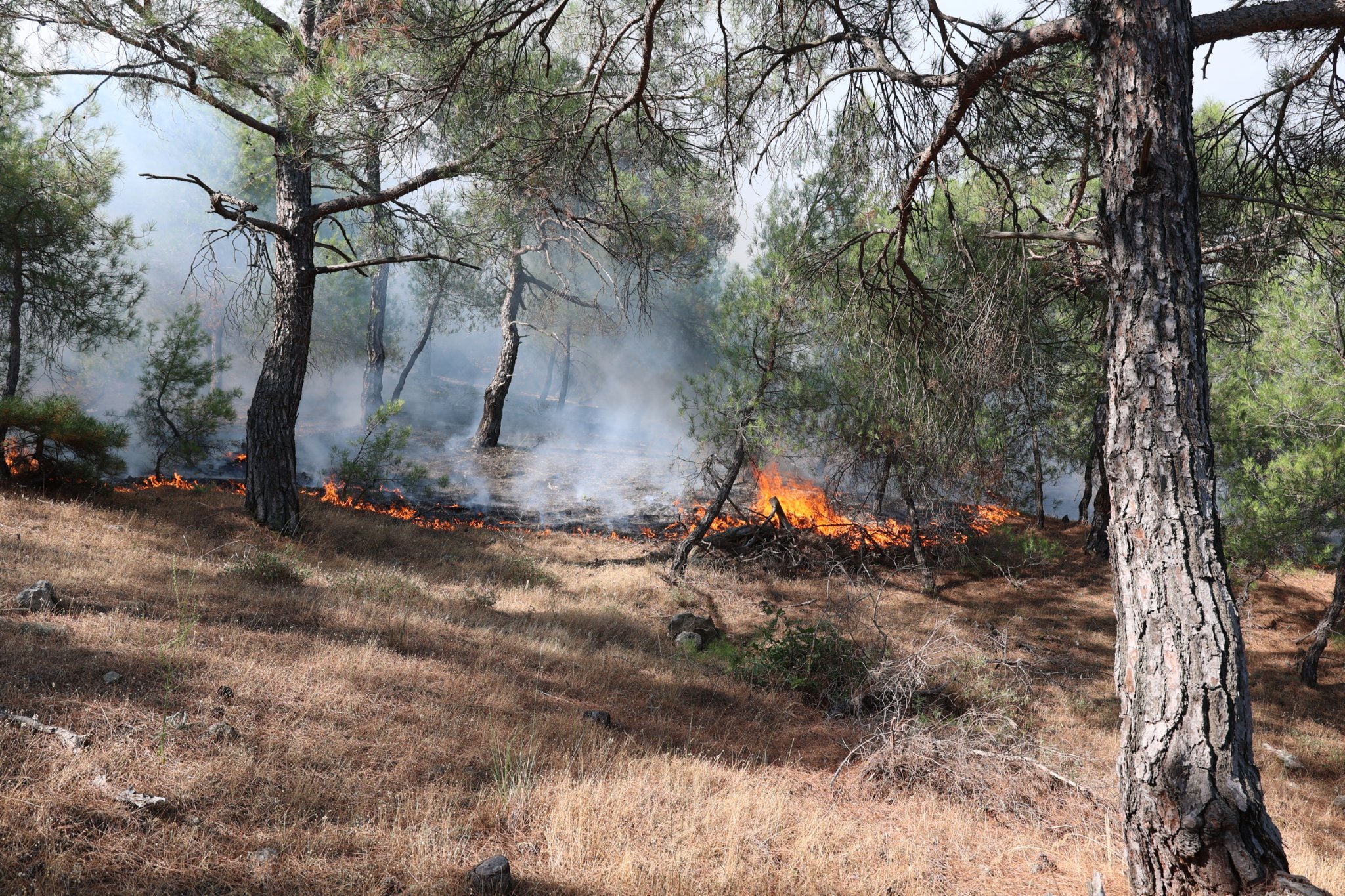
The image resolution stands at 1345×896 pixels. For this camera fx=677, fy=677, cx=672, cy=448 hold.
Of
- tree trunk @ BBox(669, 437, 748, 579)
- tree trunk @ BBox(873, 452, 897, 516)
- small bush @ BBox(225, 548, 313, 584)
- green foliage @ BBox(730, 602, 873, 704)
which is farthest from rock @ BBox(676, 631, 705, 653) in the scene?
small bush @ BBox(225, 548, 313, 584)

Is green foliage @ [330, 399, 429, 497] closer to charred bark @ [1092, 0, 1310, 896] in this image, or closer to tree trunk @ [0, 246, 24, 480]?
tree trunk @ [0, 246, 24, 480]

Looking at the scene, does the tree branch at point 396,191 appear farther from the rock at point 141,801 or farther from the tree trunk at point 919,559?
the tree trunk at point 919,559

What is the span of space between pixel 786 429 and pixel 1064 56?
7.01 meters

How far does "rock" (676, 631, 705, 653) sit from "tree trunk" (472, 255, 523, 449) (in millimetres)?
12307

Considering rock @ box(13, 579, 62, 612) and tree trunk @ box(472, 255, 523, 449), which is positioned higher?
tree trunk @ box(472, 255, 523, 449)

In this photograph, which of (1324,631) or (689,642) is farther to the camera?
(1324,631)

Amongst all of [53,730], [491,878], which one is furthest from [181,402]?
[491,878]

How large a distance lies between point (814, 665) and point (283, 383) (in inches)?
292

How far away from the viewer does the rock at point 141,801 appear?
2.72 m

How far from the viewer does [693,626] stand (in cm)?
851

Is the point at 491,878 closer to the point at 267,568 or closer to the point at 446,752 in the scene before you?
the point at 446,752

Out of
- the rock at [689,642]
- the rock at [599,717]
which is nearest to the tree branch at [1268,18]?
the rock at [599,717]

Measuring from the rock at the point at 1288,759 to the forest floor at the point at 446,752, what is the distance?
6cm

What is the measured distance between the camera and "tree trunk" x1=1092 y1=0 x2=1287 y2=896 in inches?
106
